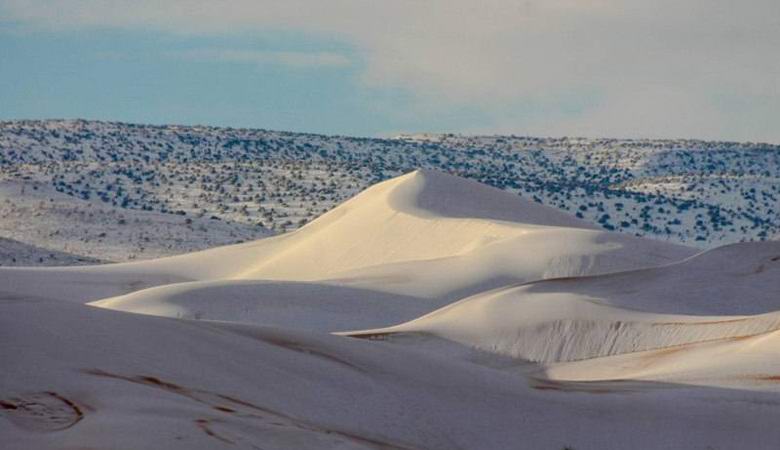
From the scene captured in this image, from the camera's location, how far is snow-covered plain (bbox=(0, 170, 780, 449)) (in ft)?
29.4

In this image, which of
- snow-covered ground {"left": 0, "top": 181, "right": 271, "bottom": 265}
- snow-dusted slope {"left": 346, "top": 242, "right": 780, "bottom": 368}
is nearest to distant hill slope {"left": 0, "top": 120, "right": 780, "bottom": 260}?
snow-covered ground {"left": 0, "top": 181, "right": 271, "bottom": 265}

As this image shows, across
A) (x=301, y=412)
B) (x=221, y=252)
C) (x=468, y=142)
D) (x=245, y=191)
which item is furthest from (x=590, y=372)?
(x=468, y=142)

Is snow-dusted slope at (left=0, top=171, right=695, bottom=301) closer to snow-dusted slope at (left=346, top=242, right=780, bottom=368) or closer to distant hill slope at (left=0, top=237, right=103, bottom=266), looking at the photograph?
snow-dusted slope at (left=346, top=242, right=780, bottom=368)

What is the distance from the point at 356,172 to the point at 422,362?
65147 millimetres

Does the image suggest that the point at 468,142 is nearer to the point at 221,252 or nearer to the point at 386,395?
the point at 221,252

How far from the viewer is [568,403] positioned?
11492mm

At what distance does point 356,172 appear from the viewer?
76.9m

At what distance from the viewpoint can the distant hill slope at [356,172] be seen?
226ft

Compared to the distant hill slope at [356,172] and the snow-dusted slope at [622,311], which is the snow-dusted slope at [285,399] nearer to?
the snow-dusted slope at [622,311]

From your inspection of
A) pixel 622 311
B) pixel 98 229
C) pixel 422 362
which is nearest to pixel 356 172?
pixel 98 229

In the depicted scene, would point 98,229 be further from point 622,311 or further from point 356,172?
point 622,311

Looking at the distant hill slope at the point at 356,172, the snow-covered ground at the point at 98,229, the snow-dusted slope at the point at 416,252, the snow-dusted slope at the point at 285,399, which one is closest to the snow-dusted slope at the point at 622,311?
the snow-dusted slope at the point at 285,399

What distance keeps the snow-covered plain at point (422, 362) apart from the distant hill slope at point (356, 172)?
28748mm

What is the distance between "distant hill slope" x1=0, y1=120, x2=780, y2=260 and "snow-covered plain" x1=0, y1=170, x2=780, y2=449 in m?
28.7
